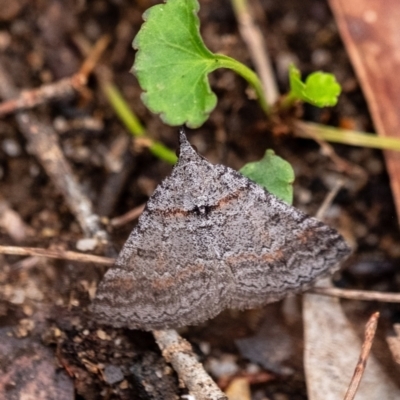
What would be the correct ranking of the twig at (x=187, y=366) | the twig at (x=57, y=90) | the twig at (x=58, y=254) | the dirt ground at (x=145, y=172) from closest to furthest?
the twig at (x=187, y=366) → the twig at (x=58, y=254) → the dirt ground at (x=145, y=172) → the twig at (x=57, y=90)

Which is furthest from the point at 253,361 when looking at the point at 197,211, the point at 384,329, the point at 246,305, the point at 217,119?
the point at 217,119

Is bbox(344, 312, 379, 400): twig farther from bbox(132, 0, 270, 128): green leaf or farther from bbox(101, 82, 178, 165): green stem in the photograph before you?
bbox(101, 82, 178, 165): green stem

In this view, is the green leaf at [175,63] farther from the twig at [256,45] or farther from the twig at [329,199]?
the twig at [329,199]

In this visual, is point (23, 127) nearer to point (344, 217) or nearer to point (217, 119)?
point (217, 119)

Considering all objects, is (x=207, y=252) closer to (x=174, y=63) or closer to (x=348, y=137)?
(x=174, y=63)

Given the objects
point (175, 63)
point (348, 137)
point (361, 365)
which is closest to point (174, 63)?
point (175, 63)

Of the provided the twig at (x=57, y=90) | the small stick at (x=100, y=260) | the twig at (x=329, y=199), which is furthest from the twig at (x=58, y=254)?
the twig at (x=329, y=199)

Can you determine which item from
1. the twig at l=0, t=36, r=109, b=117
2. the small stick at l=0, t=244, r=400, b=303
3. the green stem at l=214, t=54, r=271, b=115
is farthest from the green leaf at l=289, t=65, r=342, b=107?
the twig at l=0, t=36, r=109, b=117
